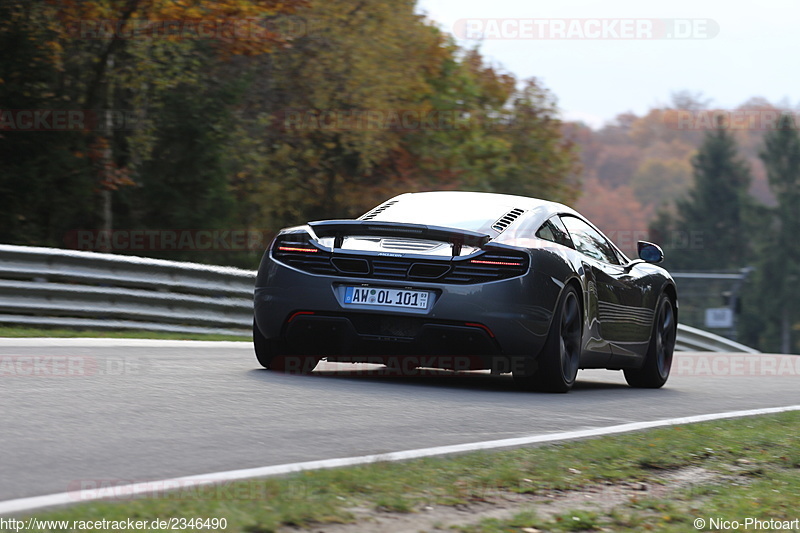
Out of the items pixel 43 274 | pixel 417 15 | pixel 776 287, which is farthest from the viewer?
pixel 776 287

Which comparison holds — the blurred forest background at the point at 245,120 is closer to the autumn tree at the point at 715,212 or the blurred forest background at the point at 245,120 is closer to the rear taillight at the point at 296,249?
the rear taillight at the point at 296,249

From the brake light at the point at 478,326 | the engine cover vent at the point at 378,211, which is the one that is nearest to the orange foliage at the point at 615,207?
the engine cover vent at the point at 378,211

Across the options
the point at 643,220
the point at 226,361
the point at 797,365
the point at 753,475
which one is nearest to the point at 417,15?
the point at 797,365

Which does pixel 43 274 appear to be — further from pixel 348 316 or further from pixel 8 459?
pixel 8 459

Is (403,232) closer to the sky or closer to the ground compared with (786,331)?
closer to the sky

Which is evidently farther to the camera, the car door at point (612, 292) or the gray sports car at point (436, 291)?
the car door at point (612, 292)

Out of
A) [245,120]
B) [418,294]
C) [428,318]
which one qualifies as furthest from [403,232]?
[245,120]

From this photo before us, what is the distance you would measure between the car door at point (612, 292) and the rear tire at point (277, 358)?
210 cm

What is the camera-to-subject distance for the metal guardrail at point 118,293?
12656 mm

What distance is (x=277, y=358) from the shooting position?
909cm

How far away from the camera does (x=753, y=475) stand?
580 cm

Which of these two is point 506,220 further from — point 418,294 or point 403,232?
point 418,294

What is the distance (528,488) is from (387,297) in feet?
11.5

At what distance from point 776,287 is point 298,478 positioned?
101 metres
